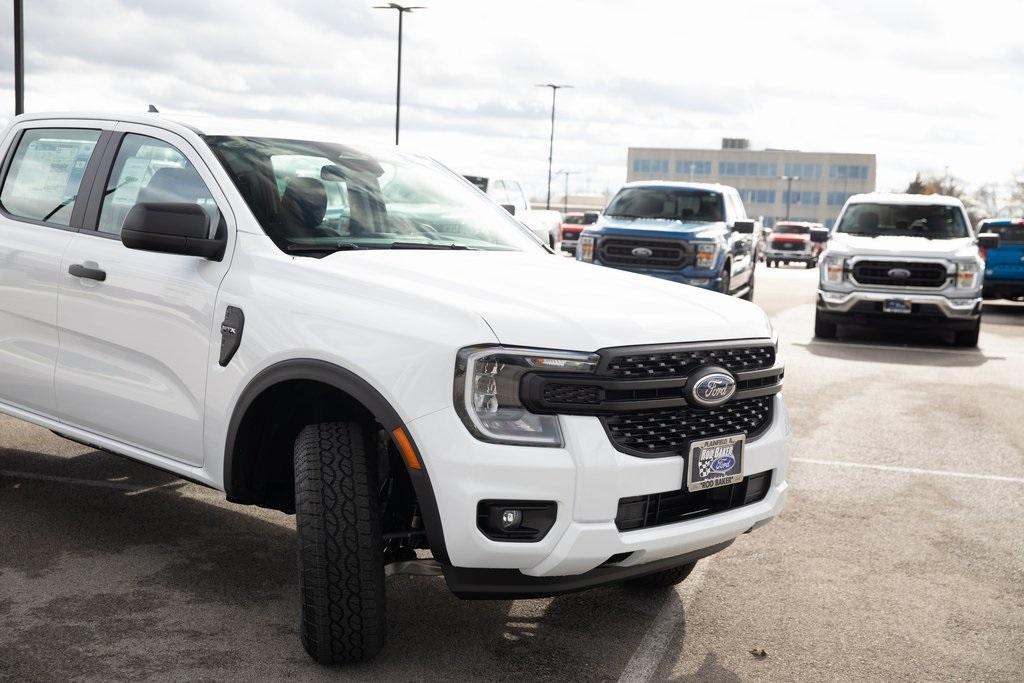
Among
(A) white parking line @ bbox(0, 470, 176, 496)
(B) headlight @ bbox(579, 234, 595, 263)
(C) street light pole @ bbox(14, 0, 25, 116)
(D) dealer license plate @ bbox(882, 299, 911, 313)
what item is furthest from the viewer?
(C) street light pole @ bbox(14, 0, 25, 116)

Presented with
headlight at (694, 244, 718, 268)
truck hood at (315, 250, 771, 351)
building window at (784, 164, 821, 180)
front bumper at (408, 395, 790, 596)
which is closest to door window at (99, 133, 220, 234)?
truck hood at (315, 250, 771, 351)

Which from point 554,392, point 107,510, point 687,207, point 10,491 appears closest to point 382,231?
point 554,392

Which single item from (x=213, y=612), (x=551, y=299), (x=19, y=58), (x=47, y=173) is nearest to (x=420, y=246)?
(x=551, y=299)

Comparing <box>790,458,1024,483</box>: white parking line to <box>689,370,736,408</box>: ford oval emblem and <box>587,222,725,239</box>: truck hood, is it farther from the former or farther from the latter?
<box>587,222,725,239</box>: truck hood

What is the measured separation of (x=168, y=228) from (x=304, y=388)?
73 cm

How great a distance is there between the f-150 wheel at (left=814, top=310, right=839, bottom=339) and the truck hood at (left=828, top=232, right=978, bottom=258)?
36.7 inches

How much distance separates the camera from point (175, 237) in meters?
4.10

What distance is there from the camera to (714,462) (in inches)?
149

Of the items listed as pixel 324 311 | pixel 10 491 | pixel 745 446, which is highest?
pixel 324 311

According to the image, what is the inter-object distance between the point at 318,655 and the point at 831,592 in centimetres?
222

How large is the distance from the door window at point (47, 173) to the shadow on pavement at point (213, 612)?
1.45m

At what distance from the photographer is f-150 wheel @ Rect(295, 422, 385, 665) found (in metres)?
3.59

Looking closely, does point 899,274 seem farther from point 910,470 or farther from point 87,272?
point 87,272

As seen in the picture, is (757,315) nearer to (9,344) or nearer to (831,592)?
(831,592)
